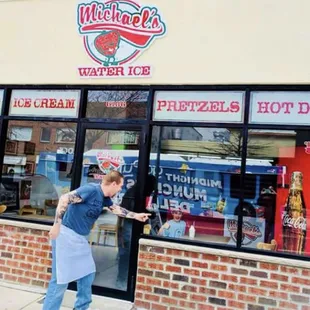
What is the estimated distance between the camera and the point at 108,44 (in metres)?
5.20

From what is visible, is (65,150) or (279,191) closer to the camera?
(279,191)

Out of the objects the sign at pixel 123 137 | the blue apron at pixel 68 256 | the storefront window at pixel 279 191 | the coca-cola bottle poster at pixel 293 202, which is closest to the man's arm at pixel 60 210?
the blue apron at pixel 68 256

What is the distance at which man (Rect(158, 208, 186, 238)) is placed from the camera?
4848mm

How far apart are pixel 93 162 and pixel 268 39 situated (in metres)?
2.99

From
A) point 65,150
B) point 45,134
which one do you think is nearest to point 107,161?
point 65,150

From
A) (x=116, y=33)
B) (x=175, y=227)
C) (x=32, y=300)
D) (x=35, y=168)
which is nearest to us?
(x=32, y=300)

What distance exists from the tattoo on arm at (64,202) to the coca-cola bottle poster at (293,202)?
265 cm

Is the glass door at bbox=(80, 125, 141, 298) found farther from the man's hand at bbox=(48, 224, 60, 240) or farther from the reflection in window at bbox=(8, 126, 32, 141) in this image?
the man's hand at bbox=(48, 224, 60, 240)

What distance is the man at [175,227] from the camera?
15.9ft

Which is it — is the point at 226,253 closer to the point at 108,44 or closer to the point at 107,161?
the point at 107,161

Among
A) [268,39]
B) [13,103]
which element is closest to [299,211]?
[268,39]

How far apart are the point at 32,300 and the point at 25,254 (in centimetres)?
74

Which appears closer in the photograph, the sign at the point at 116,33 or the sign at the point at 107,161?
the sign at the point at 116,33

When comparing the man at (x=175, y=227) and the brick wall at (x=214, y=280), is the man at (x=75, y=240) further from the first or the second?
the man at (x=175, y=227)
